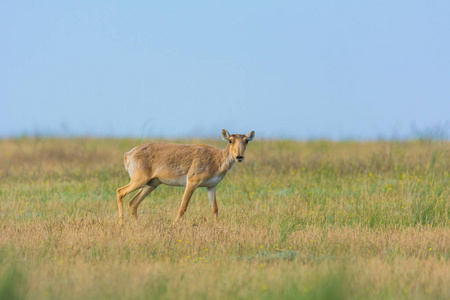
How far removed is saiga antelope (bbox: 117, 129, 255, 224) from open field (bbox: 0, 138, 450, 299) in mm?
625

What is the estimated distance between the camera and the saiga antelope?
39.7 feet

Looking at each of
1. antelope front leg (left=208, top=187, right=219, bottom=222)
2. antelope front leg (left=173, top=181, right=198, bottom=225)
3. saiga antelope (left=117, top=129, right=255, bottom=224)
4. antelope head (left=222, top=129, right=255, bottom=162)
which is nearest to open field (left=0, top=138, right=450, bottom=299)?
antelope front leg (left=208, top=187, right=219, bottom=222)

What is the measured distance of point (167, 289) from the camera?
6.97 meters

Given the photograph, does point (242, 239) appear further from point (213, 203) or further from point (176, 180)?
point (176, 180)

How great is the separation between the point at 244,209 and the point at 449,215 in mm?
4363

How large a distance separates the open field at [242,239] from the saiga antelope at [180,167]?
0.62 metres

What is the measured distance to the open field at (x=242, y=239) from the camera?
23.3ft

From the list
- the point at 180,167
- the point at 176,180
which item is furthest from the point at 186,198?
the point at 180,167

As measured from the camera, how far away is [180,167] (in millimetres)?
12281

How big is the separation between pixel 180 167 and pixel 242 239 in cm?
293

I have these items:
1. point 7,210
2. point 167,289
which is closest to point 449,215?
point 167,289

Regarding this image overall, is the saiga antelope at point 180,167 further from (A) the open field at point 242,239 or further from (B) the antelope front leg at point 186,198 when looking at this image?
(A) the open field at point 242,239

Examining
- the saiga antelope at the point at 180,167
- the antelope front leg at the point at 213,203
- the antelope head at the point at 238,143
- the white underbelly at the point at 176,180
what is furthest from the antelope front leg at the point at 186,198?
the antelope head at the point at 238,143

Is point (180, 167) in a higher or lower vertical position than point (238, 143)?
lower
